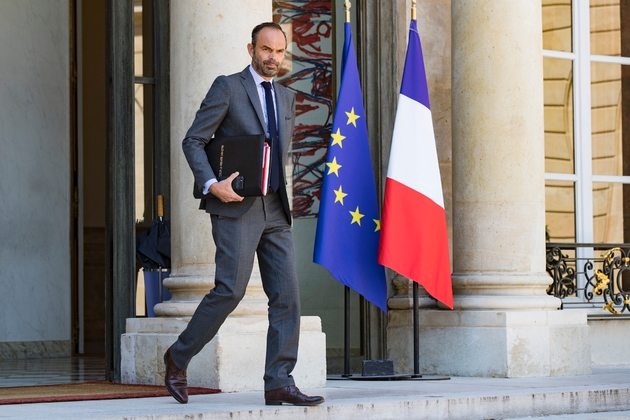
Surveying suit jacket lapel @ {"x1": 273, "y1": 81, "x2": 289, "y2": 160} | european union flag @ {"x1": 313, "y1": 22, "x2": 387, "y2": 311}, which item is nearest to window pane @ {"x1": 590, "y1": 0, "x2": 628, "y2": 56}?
european union flag @ {"x1": 313, "y1": 22, "x2": 387, "y2": 311}

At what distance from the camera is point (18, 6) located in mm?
13367

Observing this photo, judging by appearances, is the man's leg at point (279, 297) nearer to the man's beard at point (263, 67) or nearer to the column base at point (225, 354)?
the man's beard at point (263, 67)

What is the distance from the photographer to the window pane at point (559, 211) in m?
9.92

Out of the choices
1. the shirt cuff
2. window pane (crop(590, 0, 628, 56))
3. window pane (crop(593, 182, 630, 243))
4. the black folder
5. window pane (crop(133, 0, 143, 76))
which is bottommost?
window pane (crop(593, 182, 630, 243))

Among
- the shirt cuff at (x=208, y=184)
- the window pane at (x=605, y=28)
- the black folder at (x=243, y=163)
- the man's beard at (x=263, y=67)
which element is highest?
the window pane at (x=605, y=28)

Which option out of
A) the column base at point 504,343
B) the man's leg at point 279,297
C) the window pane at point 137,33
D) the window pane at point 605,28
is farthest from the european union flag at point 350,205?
the window pane at point 605,28

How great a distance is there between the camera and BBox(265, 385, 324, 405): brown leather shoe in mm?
5797

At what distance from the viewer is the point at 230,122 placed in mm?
5973

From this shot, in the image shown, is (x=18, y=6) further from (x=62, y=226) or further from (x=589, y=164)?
(x=589, y=164)

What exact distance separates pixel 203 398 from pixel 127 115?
243 centimetres

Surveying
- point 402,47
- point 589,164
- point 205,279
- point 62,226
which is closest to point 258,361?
point 205,279

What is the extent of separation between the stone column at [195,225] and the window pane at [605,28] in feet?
12.5

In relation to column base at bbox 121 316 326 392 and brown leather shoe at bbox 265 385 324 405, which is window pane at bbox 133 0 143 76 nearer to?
column base at bbox 121 316 326 392

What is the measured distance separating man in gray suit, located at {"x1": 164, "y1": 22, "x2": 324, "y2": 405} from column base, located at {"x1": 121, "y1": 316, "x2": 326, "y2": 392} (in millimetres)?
1027
